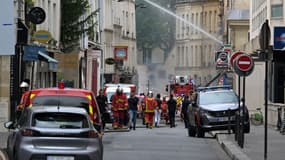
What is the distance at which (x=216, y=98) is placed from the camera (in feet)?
117

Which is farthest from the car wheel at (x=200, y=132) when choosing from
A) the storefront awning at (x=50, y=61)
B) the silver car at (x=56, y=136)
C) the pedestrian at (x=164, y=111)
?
the silver car at (x=56, y=136)

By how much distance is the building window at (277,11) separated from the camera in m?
47.4

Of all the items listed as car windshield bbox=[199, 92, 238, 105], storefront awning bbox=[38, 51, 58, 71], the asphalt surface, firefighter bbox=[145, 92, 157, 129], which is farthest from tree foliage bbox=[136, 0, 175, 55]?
the asphalt surface

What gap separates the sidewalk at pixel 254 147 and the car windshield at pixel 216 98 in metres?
1.71

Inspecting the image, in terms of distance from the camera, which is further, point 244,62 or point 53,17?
point 53,17

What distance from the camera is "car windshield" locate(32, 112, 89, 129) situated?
17.4m

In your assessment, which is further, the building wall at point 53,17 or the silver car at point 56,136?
the building wall at point 53,17

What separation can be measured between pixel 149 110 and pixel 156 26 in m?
46.1

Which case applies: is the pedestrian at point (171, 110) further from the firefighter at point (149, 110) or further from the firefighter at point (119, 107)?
the firefighter at point (119, 107)

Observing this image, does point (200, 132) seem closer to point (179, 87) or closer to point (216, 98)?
point (216, 98)

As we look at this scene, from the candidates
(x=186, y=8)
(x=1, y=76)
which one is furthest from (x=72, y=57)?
(x=186, y=8)

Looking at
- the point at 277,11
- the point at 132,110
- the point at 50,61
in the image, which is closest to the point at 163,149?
the point at 50,61

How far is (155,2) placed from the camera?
89.6 metres

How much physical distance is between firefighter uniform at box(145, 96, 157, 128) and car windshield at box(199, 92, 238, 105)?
32.1 feet
